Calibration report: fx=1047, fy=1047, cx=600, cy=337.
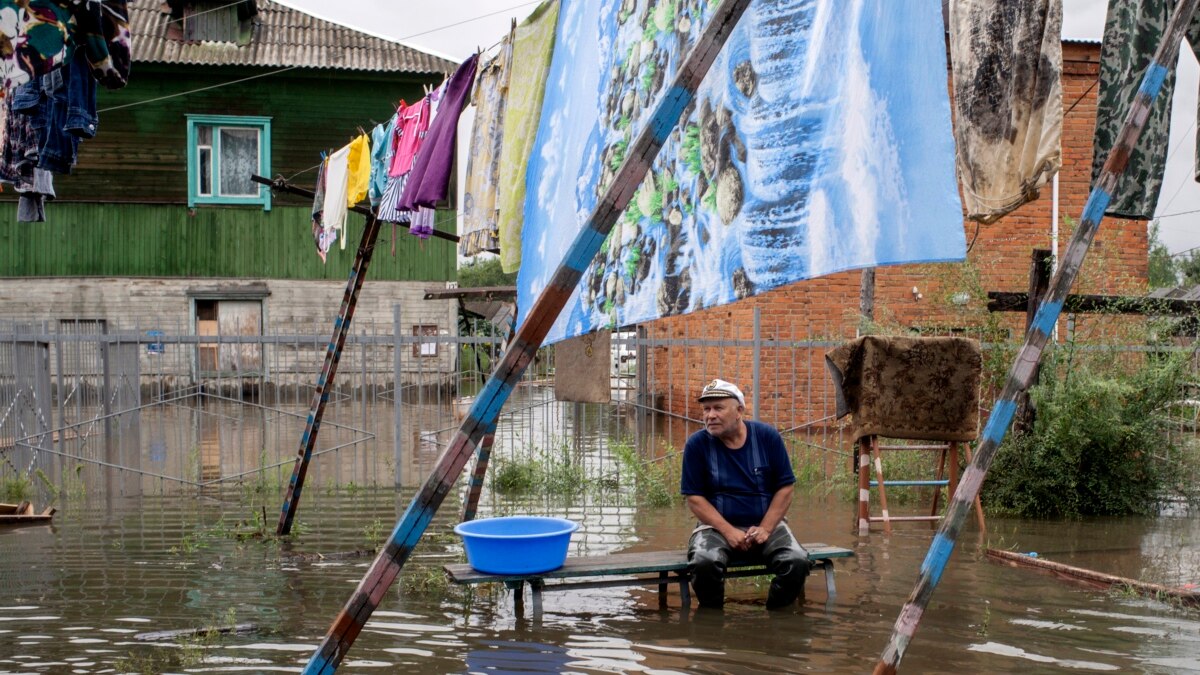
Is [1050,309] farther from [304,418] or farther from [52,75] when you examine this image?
[304,418]

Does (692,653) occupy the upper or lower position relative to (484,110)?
lower

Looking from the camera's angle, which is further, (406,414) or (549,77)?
(406,414)

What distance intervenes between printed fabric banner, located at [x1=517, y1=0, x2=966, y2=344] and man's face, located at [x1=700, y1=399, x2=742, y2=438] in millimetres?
1197

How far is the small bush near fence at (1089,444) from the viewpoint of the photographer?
896cm

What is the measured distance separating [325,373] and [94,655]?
3647 mm

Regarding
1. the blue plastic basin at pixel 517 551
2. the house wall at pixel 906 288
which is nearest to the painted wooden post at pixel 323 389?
the blue plastic basin at pixel 517 551

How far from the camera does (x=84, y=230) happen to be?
844 inches

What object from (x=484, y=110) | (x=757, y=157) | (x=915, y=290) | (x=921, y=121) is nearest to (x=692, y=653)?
(x=757, y=157)

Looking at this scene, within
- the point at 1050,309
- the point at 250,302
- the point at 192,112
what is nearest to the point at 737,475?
the point at 1050,309

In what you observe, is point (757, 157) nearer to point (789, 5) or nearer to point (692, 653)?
point (789, 5)

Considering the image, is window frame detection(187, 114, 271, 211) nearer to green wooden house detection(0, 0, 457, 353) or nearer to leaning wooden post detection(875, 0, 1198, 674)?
green wooden house detection(0, 0, 457, 353)

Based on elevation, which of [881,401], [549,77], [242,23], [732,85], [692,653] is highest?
[242,23]

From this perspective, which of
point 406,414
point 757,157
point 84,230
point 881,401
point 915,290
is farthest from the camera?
point 84,230

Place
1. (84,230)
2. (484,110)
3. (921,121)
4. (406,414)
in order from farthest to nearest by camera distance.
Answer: (84,230)
(406,414)
(484,110)
(921,121)
